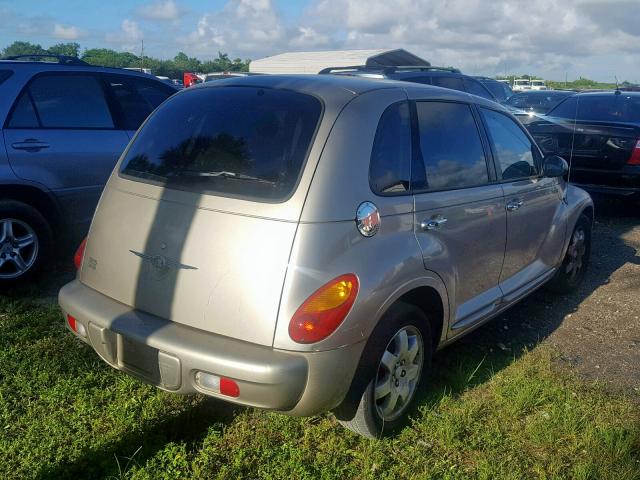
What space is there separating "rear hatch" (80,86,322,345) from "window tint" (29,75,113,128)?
2061 millimetres

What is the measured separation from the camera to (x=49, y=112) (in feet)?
16.6

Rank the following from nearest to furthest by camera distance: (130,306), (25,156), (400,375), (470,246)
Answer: (130,306)
(400,375)
(470,246)
(25,156)

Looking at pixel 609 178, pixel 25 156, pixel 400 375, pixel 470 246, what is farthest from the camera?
pixel 609 178

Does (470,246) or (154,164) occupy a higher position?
(154,164)

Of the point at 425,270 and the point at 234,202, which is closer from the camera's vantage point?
the point at 234,202

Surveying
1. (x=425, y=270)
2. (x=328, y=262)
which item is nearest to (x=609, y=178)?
(x=425, y=270)

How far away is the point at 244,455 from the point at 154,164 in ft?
4.92

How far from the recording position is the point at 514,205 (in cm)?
411

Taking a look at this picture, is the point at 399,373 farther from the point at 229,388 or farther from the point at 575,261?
the point at 575,261

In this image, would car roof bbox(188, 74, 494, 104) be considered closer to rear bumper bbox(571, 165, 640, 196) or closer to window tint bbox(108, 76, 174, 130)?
window tint bbox(108, 76, 174, 130)

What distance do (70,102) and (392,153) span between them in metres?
3.30

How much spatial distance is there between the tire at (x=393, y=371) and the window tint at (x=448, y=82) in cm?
826

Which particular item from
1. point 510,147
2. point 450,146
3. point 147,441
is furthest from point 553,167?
point 147,441

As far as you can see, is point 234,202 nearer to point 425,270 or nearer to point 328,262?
point 328,262
